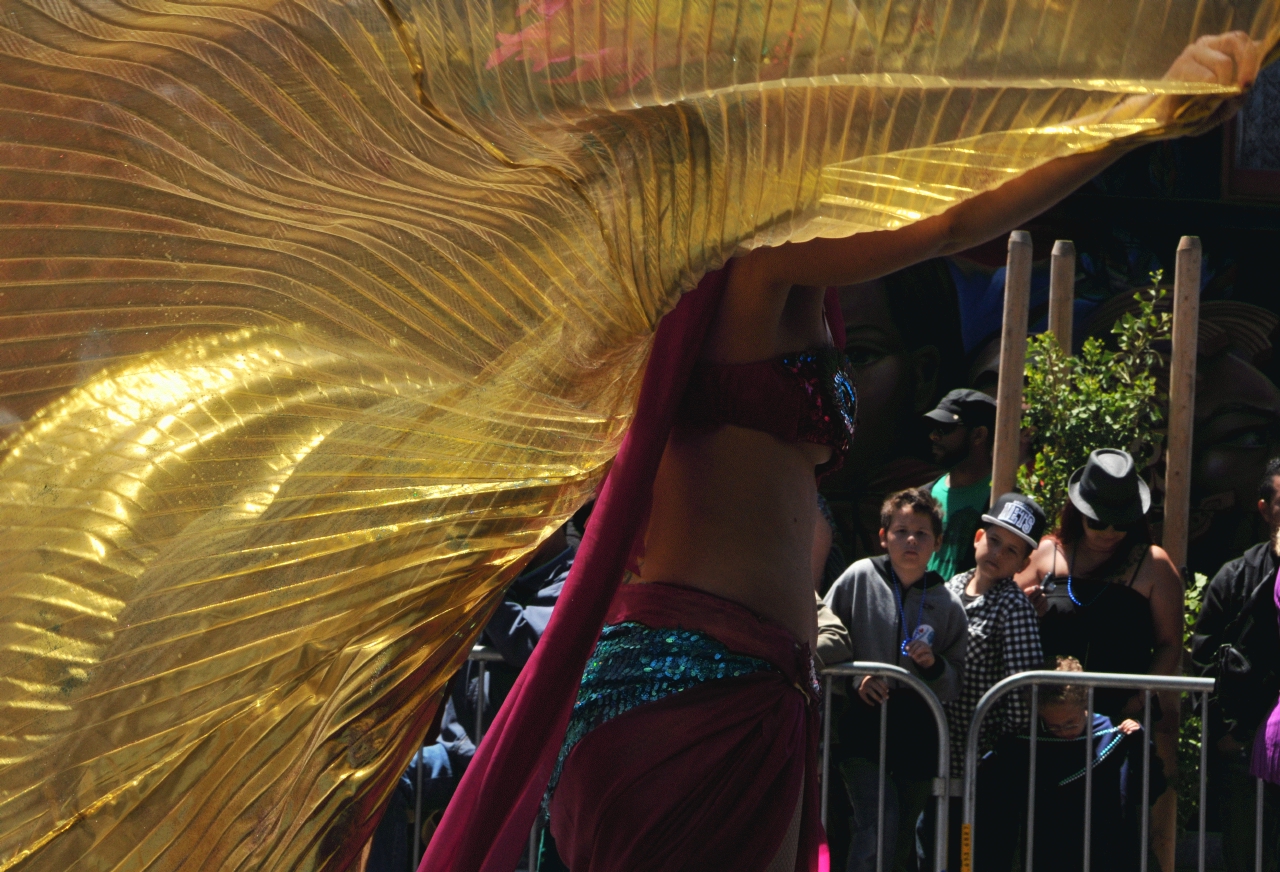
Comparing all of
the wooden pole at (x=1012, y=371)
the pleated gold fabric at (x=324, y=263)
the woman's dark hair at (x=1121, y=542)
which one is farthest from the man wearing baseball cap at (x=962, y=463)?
the pleated gold fabric at (x=324, y=263)

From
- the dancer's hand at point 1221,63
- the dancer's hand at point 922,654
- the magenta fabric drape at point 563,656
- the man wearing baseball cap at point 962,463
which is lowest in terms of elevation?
the magenta fabric drape at point 563,656

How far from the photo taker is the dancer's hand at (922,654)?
4.09 meters

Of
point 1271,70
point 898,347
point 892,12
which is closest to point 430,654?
point 892,12

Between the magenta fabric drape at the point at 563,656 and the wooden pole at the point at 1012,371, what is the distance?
307cm

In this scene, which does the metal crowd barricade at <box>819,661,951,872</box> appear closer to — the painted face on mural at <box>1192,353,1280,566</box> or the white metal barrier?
the white metal barrier

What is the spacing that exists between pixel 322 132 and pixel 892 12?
0.59 meters

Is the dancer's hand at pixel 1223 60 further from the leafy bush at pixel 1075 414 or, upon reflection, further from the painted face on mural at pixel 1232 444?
the painted face on mural at pixel 1232 444

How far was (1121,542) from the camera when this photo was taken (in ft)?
14.3

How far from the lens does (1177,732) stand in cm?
421

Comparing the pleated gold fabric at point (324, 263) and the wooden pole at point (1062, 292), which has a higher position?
the wooden pole at point (1062, 292)

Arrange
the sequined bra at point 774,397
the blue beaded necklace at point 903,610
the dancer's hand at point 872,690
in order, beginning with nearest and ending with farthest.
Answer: the sequined bra at point 774,397, the dancer's hand at point 872,690, the blue beaded necklace at point 903,610

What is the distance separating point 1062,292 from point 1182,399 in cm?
72

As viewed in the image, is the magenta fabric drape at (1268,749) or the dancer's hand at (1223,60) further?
the magenta fabric drape at (1268,749)

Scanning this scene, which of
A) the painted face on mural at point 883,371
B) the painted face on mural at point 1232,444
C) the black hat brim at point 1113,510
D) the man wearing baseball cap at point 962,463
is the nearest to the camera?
the black hat brim at point 1113,510
